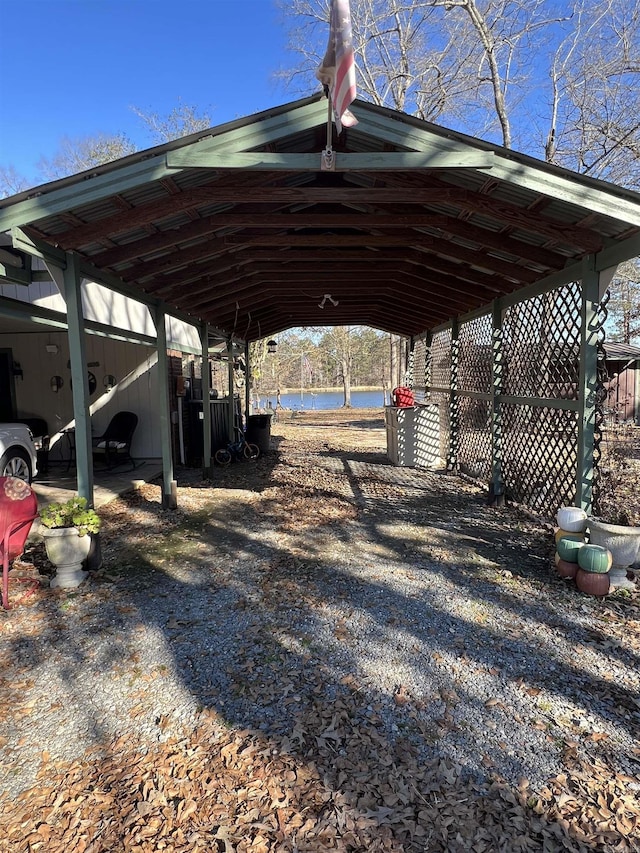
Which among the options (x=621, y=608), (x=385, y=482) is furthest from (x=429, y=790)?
(x=385, y=482)

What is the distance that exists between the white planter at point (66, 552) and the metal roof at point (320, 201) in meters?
2.03

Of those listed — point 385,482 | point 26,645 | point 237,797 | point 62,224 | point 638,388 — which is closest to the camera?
point 237,797

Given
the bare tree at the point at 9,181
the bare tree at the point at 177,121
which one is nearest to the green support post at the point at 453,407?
the bare tree at the point at 177,121

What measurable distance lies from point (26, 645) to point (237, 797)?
1.70 meters

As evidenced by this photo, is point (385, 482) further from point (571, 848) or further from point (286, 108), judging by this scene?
point (571, 848)

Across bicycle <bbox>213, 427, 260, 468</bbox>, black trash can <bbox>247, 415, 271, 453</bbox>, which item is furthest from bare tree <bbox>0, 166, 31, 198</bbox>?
bicycle <bbox>213, 427, 260, 468</bbox>

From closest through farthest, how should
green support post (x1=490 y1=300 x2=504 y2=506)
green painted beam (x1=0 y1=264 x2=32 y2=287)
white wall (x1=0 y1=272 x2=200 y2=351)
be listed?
1. green painted beam (x1=0 y1=264 x2=32 y2=287)
2. green support post (x1=490 y1=300 x2=504 y2=506)
3. white wall (x1=0 y1=272 x2=200 y2=351)

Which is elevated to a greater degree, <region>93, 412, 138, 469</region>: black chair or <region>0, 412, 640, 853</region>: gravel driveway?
<region>93, 412, 138, 469</region>: black chair

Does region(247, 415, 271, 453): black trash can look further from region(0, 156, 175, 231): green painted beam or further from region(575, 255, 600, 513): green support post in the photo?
region(575, 255, 600, 513): green support post

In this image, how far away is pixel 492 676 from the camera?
2350mm

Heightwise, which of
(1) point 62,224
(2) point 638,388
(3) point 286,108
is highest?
(3) point 286,108

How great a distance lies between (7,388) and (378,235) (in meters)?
6.97

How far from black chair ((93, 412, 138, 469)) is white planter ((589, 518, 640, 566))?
667 cm

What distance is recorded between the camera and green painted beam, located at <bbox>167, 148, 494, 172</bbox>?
9.59 ft
